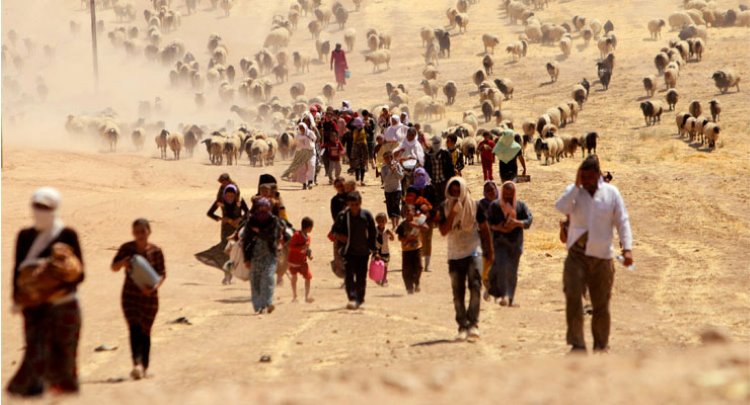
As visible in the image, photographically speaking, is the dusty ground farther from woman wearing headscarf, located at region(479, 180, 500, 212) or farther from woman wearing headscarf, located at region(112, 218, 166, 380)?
woman wearing headscarf, located at region(479, 180, 500, 212)

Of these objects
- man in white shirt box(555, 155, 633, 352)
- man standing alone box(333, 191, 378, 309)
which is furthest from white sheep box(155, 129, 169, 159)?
man in white shirt box(555, 155, 633, 352)

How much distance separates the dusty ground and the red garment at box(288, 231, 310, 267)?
48 centimetres

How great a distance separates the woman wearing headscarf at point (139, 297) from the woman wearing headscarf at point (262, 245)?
2956mm

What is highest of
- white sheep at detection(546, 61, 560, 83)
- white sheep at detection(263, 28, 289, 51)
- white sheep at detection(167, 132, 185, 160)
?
white sheep at detection(263, 28, 289, 51)

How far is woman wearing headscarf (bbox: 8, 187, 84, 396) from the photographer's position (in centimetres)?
771

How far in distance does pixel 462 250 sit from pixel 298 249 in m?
2.96

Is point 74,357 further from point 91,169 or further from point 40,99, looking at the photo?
point 40,99

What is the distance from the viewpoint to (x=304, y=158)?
2356 centimetres

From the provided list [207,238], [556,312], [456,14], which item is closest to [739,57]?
[456,14]

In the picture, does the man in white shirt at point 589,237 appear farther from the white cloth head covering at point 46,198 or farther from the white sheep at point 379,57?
the white sheep at point 379,57

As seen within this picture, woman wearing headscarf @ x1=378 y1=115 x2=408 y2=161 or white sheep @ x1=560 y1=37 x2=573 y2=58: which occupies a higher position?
white sheep @ x1=560 y1=37 x2=573 y2=58

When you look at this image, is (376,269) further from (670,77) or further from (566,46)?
(566,46)

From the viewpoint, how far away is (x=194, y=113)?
4831cm

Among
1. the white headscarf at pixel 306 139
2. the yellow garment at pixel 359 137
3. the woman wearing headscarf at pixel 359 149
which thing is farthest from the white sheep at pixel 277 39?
the white headscarf at pixel 306 139
